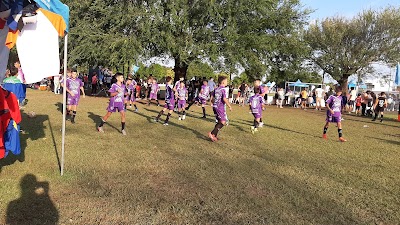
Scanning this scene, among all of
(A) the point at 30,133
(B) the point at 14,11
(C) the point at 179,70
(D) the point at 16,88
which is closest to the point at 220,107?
(A) the point at 30,133

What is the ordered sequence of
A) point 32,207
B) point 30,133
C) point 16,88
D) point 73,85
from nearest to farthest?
point 32,207
point 30,133
point 16,88
point 73,85

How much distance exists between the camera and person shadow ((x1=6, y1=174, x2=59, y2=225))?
4.20m

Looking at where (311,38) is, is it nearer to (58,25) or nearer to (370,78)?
(370,78)

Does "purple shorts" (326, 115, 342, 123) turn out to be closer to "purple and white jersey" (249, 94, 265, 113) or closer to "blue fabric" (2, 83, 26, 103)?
"purple and white jersey" (249, 94, 265, 113)

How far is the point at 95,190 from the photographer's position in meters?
5.36

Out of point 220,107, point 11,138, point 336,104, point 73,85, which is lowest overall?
point 11,138

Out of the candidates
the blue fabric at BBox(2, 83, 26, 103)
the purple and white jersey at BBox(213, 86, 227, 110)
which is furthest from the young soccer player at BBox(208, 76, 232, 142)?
the blue fabric at BBox(2, 83, 26, 103)

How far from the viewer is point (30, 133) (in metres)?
9.72

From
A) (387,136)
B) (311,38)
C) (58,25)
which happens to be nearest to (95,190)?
(58,25)

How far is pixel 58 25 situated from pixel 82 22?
1899 cm

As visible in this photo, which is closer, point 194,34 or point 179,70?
point 194,34

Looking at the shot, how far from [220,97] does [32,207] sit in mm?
6523

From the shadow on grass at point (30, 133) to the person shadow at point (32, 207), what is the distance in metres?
1.20

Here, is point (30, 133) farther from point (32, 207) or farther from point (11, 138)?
point (32, 207)
